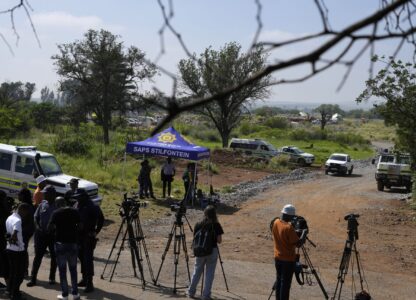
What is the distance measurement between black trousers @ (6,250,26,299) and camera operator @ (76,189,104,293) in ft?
3.27

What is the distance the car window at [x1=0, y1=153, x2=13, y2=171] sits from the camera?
51.3ft

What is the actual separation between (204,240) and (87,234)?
1.86m

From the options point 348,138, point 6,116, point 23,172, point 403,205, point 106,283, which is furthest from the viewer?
point 348,138

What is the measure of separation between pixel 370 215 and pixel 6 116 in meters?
17.7

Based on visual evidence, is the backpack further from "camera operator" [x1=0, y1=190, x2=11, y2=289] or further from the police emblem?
the police emblem

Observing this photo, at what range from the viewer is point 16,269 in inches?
307

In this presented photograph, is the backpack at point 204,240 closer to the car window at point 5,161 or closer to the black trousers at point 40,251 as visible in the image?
the black trousers at point 40,251

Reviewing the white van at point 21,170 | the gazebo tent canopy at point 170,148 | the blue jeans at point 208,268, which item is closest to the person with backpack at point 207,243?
the blue jeans at point 208,268

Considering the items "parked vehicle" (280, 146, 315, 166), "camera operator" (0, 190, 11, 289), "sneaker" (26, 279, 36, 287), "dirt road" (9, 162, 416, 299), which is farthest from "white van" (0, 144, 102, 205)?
"parked vehicle" (280, 146, 315, 166)

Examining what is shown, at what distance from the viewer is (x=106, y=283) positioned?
924 cm

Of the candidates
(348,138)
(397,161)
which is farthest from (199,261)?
(348,138)

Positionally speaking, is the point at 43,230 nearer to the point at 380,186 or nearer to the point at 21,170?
the point at 21,170

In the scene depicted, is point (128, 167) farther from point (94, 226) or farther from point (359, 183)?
point (94, 226)

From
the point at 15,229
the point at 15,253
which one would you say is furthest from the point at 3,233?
the point at 15,229
